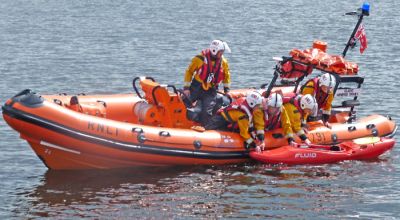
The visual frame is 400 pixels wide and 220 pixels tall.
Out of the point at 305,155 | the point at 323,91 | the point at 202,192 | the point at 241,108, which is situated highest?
the point at 323,91

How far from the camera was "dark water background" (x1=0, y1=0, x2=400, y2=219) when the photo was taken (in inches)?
614

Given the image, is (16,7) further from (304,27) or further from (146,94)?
(146,94)

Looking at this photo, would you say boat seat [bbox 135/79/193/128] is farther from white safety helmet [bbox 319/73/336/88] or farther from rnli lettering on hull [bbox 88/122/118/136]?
white safety helmet [bbox 319/73/336/88]

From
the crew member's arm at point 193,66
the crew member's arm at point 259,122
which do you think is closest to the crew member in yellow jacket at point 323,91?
the crew member's arm at point 259,122

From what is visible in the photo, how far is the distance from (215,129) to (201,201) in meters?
2.62

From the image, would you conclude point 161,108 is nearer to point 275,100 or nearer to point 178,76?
point 275,100

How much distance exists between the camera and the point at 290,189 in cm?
1659

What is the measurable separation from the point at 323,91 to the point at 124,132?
460cm

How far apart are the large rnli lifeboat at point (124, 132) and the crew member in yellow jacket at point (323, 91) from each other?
1.01ft

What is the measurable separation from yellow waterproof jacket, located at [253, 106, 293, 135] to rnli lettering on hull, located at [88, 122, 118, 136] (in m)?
2.80

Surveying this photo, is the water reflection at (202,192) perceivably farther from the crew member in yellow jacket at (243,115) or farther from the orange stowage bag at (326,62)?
the orange stowage bag at (326,62)

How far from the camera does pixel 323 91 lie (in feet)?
62.3

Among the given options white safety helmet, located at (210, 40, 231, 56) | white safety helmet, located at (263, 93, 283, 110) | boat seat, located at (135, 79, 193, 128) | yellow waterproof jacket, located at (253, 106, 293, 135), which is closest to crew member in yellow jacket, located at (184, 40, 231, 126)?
white safety helmet, located at (210, 40, 231, 56)

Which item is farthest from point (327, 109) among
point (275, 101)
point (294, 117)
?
point (275, 101)
